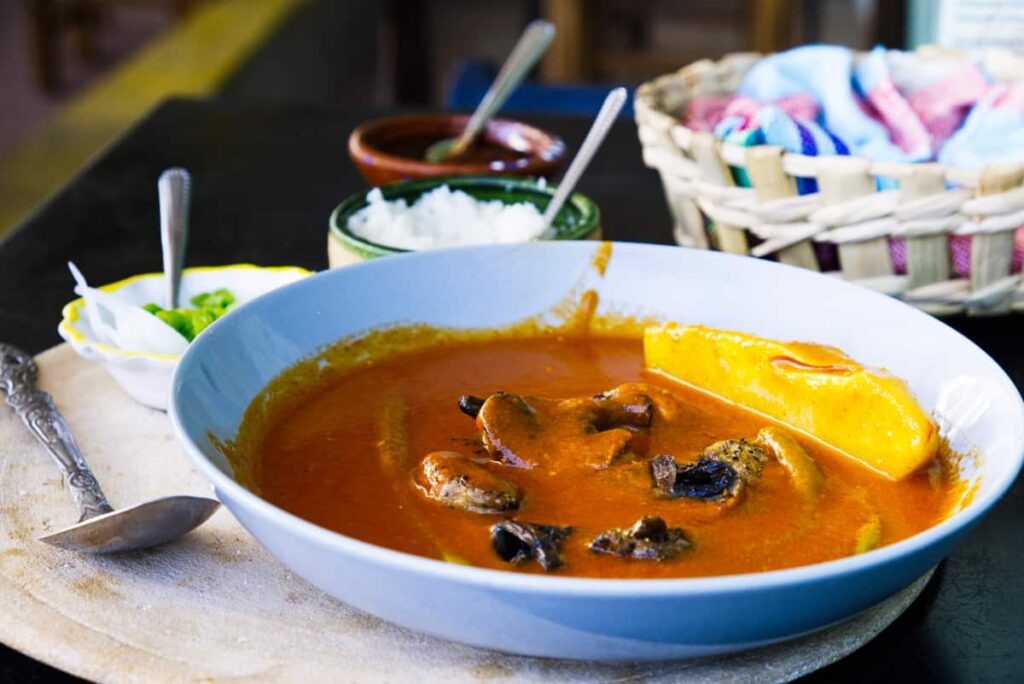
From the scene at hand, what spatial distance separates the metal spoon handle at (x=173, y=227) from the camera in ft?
5.52

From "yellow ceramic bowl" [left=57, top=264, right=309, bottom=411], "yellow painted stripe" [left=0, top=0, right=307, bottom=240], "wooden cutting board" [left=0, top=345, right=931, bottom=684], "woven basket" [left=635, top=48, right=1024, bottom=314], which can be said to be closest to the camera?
"wooden cutting board" [left=0, top=345, right=931, bottom=684]

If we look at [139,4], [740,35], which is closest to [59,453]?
[139,4]

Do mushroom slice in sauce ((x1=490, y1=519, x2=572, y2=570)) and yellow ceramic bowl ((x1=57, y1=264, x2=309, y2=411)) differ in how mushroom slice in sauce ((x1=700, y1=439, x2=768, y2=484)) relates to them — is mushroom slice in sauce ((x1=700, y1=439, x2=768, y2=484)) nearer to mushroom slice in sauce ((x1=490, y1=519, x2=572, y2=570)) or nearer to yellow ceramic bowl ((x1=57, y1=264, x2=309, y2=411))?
mushroom slice in sauce ((x1=490, y1=519, x2=572, y2=570))

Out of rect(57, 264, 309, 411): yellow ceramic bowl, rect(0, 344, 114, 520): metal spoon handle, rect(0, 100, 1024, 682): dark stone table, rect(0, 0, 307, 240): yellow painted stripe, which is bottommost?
rect(0, 0, 307, 240): yellow painted stripe

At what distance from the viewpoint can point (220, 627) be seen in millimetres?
1093

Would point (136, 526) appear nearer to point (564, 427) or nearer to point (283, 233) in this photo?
point (564, 427)

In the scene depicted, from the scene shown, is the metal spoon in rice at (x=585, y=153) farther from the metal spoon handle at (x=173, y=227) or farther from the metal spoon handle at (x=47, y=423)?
the metal spoon handle at (x=47, y=423)

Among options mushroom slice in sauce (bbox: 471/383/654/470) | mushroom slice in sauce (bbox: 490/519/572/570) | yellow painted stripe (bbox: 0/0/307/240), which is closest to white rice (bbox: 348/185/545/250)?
mushroom slice in sauce (bbox: 471/383/654/470)

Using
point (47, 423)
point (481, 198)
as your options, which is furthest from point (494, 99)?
point (47, 423)

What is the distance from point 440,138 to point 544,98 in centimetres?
96

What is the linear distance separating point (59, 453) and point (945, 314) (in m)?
1.18

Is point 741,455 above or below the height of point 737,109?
below

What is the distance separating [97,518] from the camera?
3.82 ft

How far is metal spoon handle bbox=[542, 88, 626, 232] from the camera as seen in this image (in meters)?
1.70
